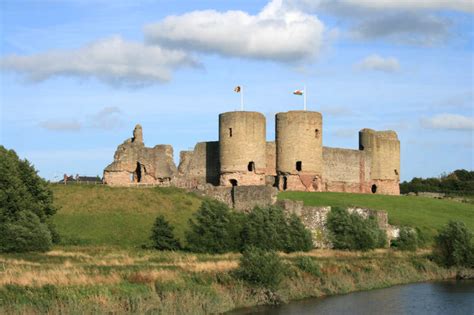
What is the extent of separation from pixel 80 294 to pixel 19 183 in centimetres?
1404

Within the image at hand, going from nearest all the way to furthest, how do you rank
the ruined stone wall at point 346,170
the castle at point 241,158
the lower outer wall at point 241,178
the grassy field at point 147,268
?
the grassy field at point 147,268
the lower outer wall at point 241,178
the castle at point 241,158
the ruined stone wall at point 346,170

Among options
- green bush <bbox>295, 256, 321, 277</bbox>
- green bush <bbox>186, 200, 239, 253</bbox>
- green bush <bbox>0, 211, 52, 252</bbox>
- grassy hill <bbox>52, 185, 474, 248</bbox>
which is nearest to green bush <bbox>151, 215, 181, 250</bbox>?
green bush <bbox>186, 200, 239, 253</bbox>

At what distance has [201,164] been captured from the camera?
49062 mm

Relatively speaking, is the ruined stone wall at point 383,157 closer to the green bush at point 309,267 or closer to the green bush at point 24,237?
the green bush at point 309,267

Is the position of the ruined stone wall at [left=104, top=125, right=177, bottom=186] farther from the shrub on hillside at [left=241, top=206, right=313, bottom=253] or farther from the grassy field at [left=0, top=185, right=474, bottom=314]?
the shrub on hillside at [left=241, top=206, right=313, bottom=253]

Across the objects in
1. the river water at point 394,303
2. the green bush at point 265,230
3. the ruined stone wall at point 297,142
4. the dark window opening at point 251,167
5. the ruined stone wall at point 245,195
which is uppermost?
the ruined stone wall at point 297,142

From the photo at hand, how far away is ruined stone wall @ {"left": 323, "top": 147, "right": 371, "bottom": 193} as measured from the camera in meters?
50.9

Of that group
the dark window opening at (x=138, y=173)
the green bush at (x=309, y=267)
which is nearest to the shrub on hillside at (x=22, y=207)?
Answer: the green bush at (x=309, y=267)

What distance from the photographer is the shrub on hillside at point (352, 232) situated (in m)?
34.4

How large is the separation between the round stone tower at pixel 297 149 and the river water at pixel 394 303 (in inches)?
801

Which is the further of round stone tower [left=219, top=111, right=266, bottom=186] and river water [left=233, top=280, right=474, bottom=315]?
round stone tower [left=219, top=111, right=266, bottom=186]

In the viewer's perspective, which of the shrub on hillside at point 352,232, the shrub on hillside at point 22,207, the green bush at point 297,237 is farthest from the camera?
the shrub on hillside at point 352,232

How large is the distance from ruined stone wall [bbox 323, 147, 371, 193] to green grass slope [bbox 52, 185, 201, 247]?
1160cm

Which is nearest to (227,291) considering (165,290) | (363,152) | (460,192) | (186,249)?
(165,290)
